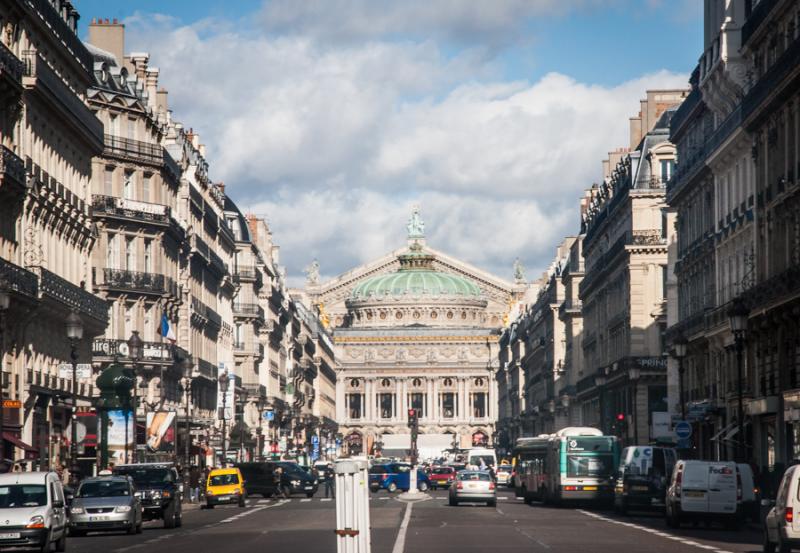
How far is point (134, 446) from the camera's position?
78.7m

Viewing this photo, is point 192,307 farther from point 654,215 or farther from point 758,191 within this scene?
point 758,191

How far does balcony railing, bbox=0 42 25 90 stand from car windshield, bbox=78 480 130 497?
12.4 metres

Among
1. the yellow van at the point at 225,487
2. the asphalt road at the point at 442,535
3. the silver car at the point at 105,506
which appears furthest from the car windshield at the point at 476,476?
the silver car at the point at 105,506

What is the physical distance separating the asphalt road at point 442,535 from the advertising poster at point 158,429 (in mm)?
10742

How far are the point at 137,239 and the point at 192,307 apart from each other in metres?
14.7

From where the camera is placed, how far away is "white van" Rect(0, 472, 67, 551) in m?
39.3

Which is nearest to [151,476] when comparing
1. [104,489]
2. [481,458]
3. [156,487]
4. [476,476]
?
[156,487]

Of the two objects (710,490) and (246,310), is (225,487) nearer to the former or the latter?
(710,490)

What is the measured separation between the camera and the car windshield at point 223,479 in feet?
274

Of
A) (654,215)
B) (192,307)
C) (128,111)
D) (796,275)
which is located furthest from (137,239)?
(796,275)

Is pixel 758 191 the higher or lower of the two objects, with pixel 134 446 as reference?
higher

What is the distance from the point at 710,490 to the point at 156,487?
57.2 feet

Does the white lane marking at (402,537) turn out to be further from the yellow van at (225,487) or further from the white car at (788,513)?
the yellow van at (225,487)

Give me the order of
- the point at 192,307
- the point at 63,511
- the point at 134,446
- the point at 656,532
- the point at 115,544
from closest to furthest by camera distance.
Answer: the point at 63,511, the point at 115,544, the point at 656,532, the point at 134,446, the point at 192,307
